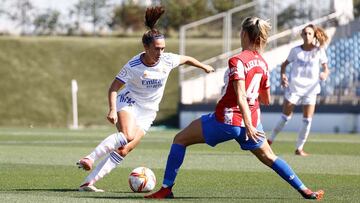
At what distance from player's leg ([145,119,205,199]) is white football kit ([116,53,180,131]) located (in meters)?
1.28

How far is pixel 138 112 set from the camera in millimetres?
11398


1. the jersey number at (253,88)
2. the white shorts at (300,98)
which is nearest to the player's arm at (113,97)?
the jersey number at (253,88)

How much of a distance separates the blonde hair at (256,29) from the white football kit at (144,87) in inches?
67.2

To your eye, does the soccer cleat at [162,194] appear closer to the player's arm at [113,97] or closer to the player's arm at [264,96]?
the player's arm at [113,97]

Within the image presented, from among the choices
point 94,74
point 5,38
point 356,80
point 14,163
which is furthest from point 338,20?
point 14,163

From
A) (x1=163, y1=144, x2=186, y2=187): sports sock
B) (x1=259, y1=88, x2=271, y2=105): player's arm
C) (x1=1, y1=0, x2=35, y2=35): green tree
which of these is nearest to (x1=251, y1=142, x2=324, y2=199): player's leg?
(x1=259, y1=88, x2=271, y2=105): player's arm

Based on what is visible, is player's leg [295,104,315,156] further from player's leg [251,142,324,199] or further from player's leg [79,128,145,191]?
player's leg [251,142,324,199]

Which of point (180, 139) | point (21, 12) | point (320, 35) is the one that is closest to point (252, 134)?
point (180, 139)

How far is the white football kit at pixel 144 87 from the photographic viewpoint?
11180 mm

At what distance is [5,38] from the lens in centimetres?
4319

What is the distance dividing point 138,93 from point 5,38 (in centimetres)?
3264

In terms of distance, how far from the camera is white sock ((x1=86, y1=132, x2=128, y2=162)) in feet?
35.4

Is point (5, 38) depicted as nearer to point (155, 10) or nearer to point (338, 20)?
point (338, 20)

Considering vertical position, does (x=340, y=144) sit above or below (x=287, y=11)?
below
